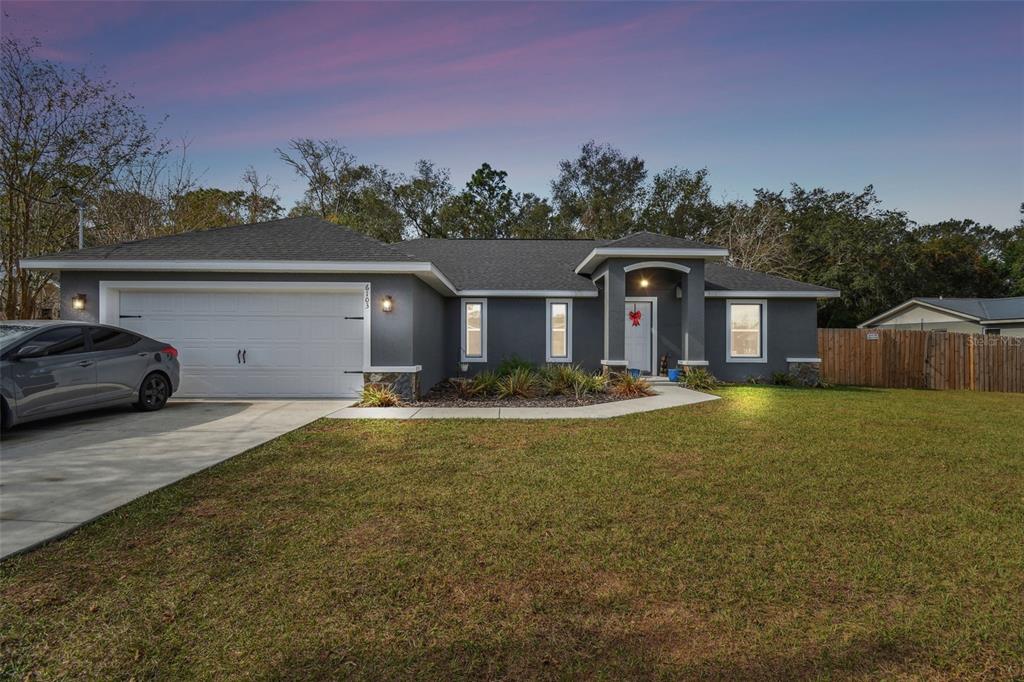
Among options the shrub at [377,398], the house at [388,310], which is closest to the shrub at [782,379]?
the house at [388,310]

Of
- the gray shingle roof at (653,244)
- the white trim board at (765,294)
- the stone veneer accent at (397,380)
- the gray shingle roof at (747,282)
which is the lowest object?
the stone veneer accent at (397,380)

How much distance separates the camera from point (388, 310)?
938 cm

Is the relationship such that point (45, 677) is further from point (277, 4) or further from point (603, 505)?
point (277, 4)

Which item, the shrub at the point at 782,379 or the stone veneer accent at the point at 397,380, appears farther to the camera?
the shrub at the point at 782,379

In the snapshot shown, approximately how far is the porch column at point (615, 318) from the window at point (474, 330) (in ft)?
11.6

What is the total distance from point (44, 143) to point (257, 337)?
8.48 m

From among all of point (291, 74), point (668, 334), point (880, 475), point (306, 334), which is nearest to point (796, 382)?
point (668, 334)

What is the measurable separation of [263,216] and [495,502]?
27.5 metres

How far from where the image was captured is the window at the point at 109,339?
23.5 ft

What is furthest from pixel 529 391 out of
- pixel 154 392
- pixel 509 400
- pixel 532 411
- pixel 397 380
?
pixel 154 392

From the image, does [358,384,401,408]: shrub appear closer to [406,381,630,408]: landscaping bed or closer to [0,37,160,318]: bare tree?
[406,381,630,408]: landscaping bed

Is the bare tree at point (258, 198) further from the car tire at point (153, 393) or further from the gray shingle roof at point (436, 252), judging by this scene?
the car tire at point (153, 393)

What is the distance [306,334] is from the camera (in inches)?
377

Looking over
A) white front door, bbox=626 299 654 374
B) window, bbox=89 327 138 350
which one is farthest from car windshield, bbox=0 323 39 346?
white front door, bbox=626 299 654 374
